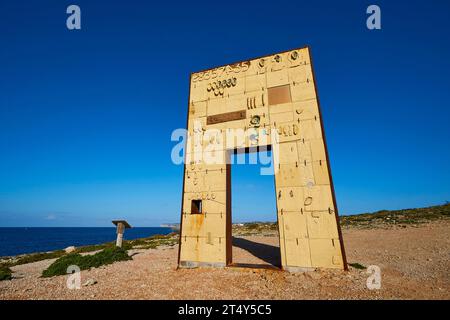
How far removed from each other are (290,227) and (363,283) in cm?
312

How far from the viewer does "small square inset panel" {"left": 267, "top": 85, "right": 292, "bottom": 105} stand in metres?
11.5

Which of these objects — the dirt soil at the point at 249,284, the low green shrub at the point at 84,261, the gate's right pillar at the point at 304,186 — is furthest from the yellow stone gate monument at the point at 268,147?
the low green shrub at the point at 84,261

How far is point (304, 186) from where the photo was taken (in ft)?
33.8

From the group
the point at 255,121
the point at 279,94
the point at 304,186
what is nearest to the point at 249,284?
the point at 304,186

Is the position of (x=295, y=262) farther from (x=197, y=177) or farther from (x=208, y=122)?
(x=208, y=122)

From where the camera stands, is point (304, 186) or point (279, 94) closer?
point (304, 186)

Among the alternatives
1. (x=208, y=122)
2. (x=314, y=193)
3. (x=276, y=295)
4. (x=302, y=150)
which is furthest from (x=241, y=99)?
(x=276, y=295)

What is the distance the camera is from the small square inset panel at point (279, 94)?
37.8ft

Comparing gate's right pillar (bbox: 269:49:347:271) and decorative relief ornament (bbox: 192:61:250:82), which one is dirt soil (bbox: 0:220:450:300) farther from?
decorative relief ornament (bbox: 192:61:250:82)

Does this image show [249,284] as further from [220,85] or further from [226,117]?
[220,85]

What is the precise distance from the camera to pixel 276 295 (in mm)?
7363

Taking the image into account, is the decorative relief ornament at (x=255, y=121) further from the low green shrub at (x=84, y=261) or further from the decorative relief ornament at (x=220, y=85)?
the low green shrub at (x=84, y=261)

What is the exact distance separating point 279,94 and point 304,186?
181 inches
